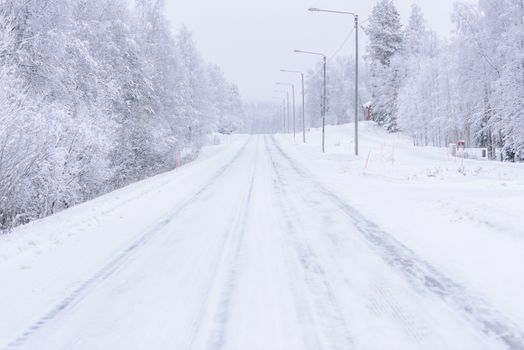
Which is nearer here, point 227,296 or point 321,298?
point 321,298

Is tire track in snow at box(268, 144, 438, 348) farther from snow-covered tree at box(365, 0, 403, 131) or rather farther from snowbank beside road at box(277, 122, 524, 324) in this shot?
snow-covered tree at box(365, 0, 403, 131)

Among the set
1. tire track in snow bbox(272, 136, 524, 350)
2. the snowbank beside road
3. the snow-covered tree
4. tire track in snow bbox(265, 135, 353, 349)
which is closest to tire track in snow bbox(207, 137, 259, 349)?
tire track in snow bbox(265, 135, 353, 349)

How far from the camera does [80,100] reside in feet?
61.4

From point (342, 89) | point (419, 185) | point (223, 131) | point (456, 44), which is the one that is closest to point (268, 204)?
point (419, 185)

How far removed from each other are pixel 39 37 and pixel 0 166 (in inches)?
282

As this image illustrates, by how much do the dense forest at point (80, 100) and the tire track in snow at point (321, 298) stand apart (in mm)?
7144

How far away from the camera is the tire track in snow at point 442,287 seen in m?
4.07

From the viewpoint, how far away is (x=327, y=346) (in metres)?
3.80

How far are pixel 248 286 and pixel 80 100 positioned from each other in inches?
624

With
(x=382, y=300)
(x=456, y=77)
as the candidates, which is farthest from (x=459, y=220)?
(x=456, y=77)

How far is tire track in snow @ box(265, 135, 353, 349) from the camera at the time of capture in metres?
3.96

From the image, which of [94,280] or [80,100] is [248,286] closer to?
[94,280]

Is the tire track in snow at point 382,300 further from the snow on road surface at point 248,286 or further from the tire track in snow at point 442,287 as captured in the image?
the tire track in snow at point 442,287

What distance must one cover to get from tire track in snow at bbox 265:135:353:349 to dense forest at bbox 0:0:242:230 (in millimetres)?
7144
